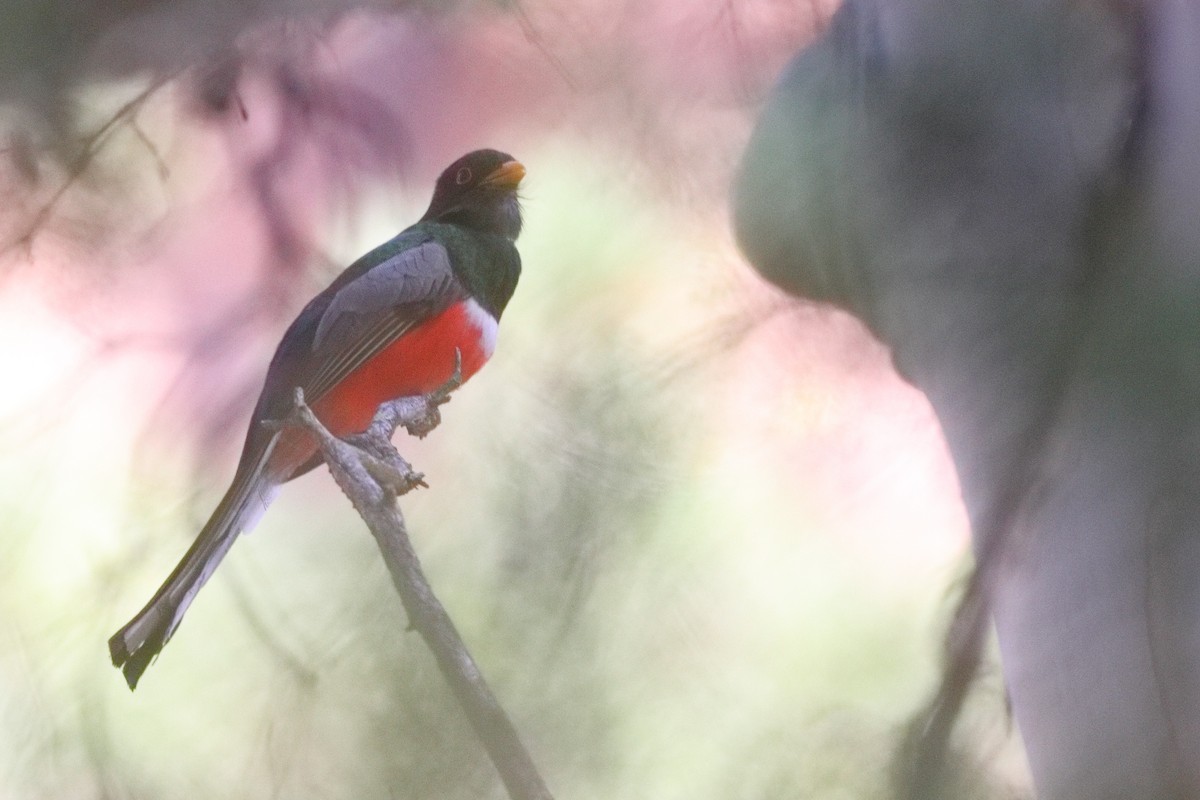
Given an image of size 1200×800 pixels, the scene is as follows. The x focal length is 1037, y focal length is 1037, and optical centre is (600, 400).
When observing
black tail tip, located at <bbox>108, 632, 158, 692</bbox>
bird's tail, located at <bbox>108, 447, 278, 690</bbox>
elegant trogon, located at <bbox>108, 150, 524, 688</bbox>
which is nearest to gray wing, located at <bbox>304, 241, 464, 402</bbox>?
elegant trogon, located at <bbox>108, 150, 524, 688</bbox>

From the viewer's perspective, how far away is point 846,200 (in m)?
1.09

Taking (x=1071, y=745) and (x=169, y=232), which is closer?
(x=1071, y=745)

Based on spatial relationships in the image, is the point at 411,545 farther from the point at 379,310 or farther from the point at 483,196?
the point at 483,196

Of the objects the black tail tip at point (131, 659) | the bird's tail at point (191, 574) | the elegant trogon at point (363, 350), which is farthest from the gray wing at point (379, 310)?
the black tail tip at point (131, 659)

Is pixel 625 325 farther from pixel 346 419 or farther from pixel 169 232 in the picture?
pixel 169 232

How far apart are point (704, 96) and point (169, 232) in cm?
61

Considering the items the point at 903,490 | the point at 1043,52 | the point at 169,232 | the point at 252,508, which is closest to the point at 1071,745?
the point at 903,490

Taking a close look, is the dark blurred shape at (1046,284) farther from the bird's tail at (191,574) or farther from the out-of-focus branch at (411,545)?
the bird's tail at (191,574)

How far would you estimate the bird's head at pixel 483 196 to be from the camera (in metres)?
1.12

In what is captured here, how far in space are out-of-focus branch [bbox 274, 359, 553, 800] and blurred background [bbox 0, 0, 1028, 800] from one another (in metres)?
0.02

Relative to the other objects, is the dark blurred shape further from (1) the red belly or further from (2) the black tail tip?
(2) the black tail tip

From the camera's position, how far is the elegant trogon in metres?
1.06

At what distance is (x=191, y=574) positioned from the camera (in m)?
1.07

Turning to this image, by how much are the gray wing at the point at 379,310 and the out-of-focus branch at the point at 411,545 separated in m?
0.05
